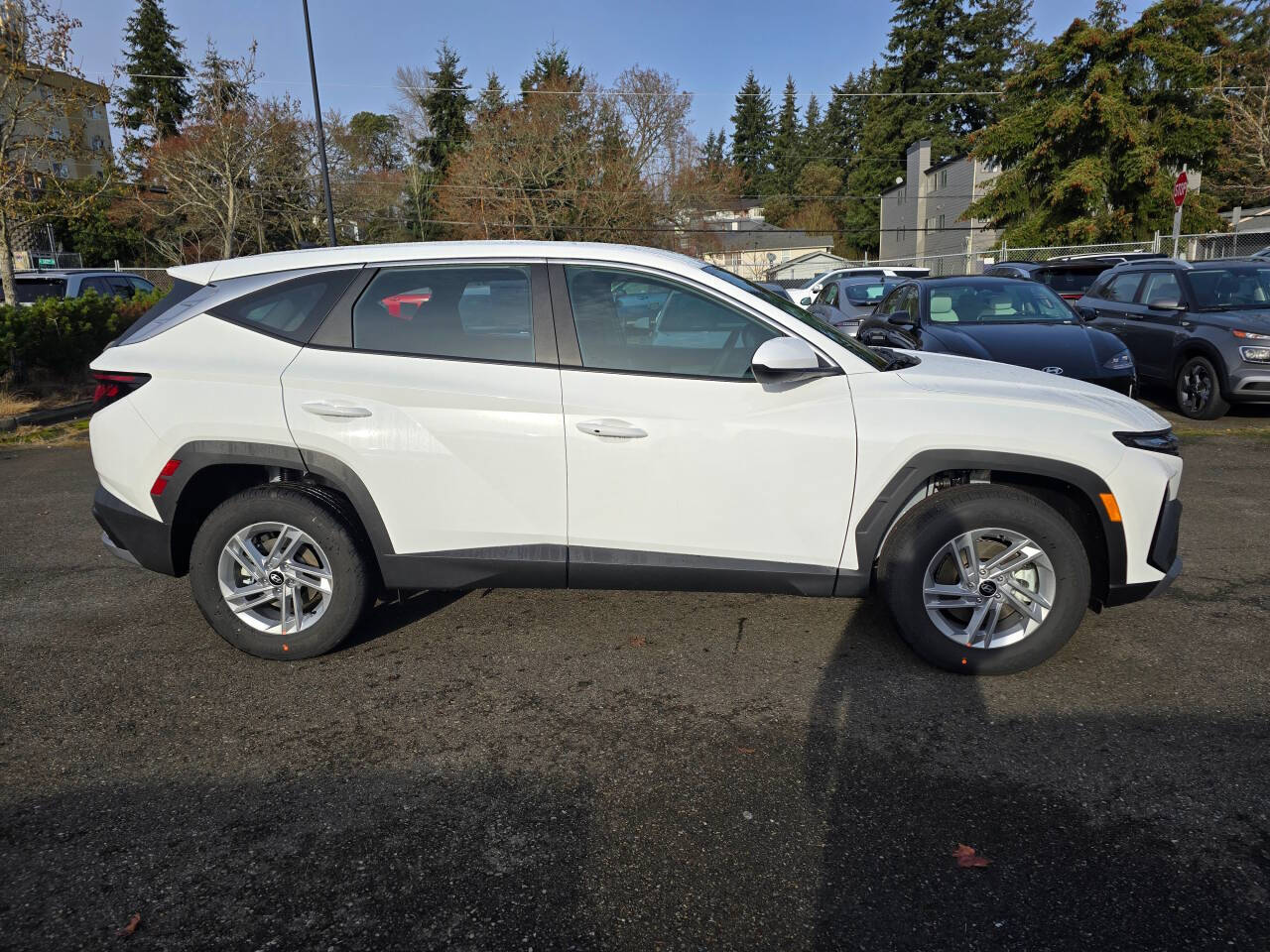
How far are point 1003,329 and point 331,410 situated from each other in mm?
6667

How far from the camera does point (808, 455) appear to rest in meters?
3.63

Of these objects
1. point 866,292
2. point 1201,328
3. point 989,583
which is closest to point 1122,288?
point 1201,328

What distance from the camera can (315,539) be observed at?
12.5ft

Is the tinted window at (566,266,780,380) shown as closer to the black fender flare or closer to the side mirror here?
the side mirror

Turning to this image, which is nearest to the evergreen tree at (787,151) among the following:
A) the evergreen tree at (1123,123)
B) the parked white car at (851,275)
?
the evergreen tree at (1123,123)

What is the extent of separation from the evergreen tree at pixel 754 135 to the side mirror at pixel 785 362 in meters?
98.1

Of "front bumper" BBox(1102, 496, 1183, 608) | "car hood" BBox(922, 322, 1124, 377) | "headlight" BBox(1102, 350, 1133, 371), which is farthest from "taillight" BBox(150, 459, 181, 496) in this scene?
"headlight" BBox(1102, 350, 1133, 371)

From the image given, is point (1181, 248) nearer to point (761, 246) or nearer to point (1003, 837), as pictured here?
point (1003, 837)

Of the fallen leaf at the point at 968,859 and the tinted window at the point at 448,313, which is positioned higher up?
the tinted window at the point at 448,313

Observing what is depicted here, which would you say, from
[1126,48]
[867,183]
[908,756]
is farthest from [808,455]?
[867,183]

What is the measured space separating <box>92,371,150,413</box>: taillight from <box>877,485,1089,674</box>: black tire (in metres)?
3.30

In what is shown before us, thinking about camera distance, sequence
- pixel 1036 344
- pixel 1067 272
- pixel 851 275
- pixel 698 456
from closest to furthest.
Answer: pixel 698 456, pixel 1036 344, pixel 1067 272, pixel 851 275

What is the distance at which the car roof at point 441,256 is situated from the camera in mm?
3902

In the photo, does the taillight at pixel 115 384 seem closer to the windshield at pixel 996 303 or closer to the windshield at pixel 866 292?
the windshield at pixel 996 303
